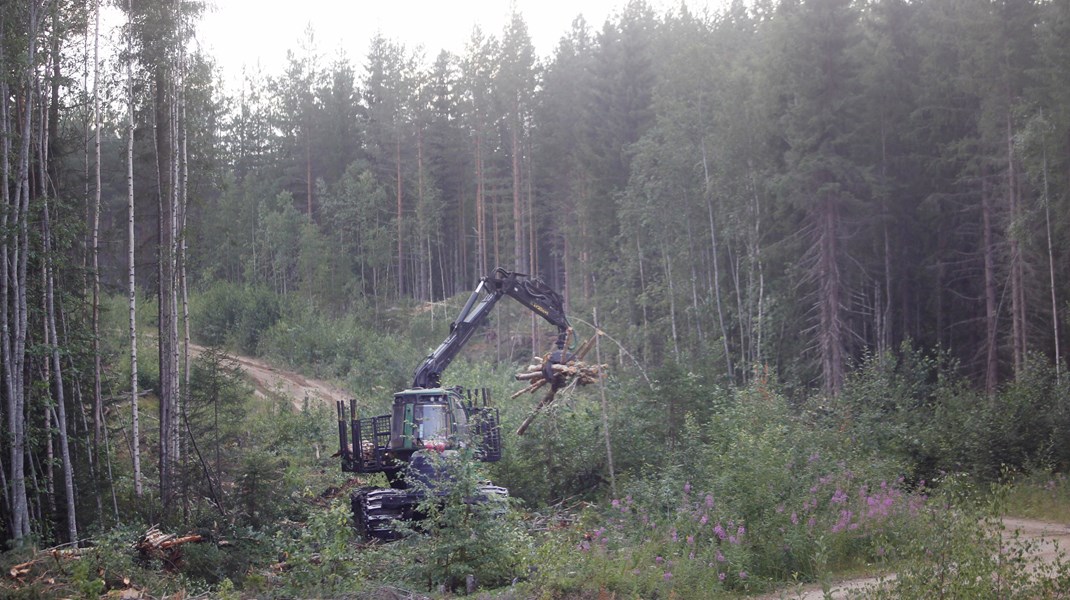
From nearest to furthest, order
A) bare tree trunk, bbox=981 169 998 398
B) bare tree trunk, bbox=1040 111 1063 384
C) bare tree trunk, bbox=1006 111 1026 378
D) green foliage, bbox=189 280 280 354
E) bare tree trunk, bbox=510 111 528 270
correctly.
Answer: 1. bare tree trunk, bbox=1040 111 1063 384
2. bare tree trunk, bbox=1006 111 1026 378
3. bare tree trunk, bbox=981 169 998 398
4. green foliage, bbox=189 280 280 354
5. bare tree trunk, bbox=510 111 528 270

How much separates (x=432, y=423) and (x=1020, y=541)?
8.93 meters

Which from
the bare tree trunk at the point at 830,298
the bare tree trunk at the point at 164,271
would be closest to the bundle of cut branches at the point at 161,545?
the bare tree trunk at the point at 164,271

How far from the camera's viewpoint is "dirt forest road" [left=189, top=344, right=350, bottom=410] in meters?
31.0

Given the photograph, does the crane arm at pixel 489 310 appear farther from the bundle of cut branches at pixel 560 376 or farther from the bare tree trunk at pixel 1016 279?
the bare tree trunk at pixel 1016 279

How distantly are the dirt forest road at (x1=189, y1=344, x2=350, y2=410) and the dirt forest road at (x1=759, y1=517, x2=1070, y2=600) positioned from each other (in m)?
21.3

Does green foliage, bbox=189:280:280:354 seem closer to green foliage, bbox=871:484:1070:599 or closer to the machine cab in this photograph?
the machine cab

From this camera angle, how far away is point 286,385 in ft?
109

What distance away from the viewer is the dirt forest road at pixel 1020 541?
7812 millimetres

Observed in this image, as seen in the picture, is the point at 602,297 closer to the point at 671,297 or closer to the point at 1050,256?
the point at 671,297

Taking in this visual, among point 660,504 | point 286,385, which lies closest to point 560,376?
point 660,504

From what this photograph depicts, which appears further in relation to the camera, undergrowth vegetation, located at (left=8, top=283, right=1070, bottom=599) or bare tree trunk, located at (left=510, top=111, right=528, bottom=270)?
bare tree trunk, located at (left=510, top=111, right=528, bottom=270)

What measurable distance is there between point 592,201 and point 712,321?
8089 mm

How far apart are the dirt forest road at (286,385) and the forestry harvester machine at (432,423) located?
42.2ft

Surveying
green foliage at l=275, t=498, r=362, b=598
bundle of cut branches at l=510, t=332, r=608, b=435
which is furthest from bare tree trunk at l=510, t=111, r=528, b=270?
green foliage at l=275, t=498, r=362, b=598
